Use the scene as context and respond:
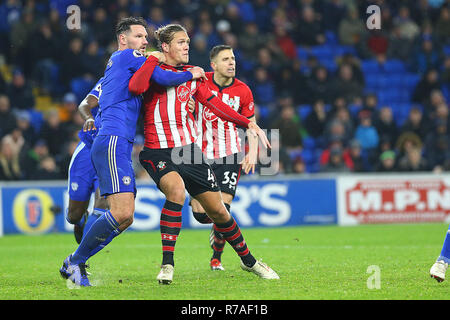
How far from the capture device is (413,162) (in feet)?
50.2

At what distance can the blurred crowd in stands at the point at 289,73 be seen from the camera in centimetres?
1539

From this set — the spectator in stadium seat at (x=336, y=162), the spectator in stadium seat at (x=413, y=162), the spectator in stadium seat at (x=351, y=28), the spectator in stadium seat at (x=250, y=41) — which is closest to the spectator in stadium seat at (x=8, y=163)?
the spectator in stadium seat at (x=336, y=162)

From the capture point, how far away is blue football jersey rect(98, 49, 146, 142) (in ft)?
20.4

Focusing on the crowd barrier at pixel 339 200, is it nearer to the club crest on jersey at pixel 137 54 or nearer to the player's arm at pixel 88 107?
the player's arm at pixel 88 107

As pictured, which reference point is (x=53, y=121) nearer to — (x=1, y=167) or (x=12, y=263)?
(x=1, y=167)

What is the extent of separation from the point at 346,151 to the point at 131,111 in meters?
10.3

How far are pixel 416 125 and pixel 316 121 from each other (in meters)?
2.31

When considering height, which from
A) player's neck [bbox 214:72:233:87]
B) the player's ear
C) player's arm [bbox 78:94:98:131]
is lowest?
player's arm [bbox 78:94:98:131]

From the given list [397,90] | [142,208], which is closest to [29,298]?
[142,208]

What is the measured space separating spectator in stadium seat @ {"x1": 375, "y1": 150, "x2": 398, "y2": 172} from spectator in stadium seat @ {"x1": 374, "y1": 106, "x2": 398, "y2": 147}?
132 centimetres

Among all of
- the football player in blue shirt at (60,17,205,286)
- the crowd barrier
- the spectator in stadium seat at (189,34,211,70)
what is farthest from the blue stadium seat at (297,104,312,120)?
the football player in blue shirt at (60,17,205,286)

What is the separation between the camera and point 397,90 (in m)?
19.7

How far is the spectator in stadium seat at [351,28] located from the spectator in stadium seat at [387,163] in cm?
513

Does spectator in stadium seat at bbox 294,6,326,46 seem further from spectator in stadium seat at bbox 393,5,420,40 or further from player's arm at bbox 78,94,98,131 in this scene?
player's arm at bbox 78,94,98,131
